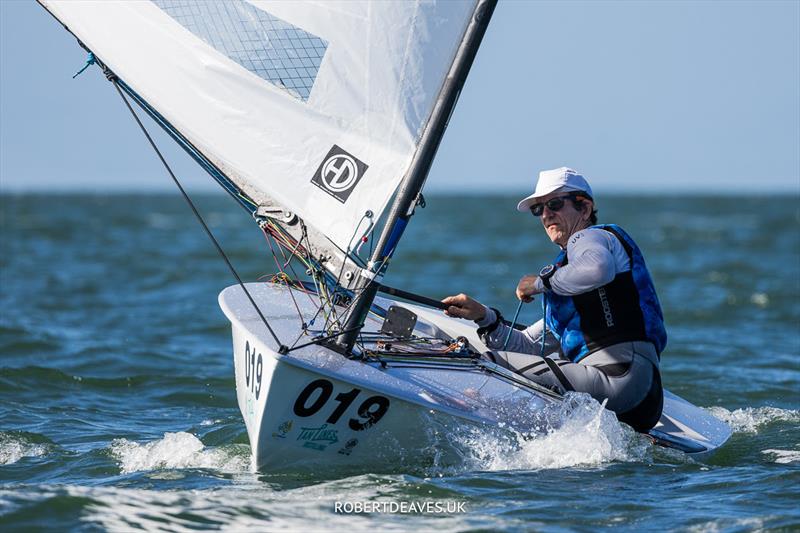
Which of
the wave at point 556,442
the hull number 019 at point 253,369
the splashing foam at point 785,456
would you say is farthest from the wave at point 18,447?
the splashing foam at point 785,456

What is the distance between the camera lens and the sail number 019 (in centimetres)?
406

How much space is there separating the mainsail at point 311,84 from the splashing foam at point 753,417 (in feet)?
8.17

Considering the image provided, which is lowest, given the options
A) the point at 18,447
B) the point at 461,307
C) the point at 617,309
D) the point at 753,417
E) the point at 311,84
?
the point at 18,447

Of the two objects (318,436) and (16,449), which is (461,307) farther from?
(16,449)

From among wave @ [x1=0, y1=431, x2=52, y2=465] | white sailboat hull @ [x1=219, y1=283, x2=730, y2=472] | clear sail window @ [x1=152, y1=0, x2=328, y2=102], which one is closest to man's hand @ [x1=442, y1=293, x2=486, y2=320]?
white sailboat hull @ [x1=219, y1=283, x2=730, y2=472]

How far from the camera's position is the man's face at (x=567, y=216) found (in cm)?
465

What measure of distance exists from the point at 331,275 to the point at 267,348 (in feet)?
2.85

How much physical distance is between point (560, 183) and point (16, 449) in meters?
2.81

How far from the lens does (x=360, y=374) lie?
164 inches

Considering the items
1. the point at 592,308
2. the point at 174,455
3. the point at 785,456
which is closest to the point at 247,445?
the point at 174,455

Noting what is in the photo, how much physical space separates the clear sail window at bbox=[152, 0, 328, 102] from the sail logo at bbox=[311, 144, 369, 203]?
10.5 inches

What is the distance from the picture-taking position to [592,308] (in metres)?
4.57

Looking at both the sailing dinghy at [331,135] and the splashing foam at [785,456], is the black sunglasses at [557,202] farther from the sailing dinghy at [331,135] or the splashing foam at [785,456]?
the splashing foam at [785,456]

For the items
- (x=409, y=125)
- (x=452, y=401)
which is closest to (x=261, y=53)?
(x=409, y=125)
